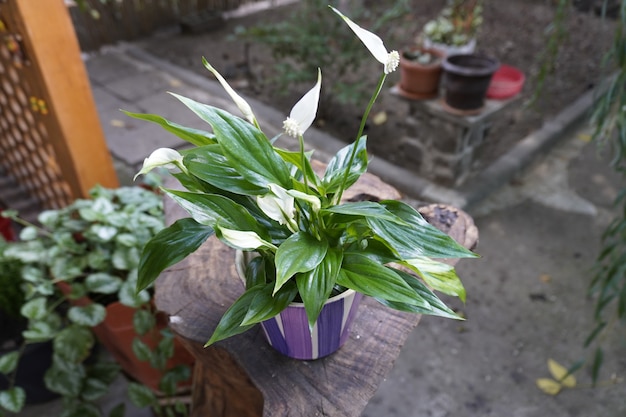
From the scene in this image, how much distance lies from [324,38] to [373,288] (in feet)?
7.17

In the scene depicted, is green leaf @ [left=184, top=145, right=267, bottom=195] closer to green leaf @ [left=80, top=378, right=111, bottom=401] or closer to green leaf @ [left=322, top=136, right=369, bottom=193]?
green leaf @ [left=322, top=136, right=369, bottom=193]

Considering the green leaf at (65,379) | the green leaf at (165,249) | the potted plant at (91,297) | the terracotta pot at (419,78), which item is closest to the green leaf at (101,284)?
the potted plant at (91,297)

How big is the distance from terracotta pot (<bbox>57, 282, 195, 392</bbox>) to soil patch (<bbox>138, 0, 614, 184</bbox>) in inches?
65.6

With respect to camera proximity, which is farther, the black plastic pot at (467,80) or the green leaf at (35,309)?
the black plastic pot at (467,80)

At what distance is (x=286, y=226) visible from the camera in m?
0.88

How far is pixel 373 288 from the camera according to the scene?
0.79 m

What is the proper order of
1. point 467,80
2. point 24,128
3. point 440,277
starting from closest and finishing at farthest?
point 440,277 < point 24,128 < point 467,80

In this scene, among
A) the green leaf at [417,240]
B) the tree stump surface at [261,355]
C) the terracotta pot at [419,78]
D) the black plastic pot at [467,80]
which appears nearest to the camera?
the green leaf at [417,240]

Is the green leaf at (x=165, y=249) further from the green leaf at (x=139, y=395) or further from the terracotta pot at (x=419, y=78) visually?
the terracotta pot at (x=419, y=78)

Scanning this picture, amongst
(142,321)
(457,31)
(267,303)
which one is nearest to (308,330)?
(267,303)

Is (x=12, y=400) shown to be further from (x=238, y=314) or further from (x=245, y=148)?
(x=245, y=148)

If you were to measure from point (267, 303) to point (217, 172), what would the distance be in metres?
0.22

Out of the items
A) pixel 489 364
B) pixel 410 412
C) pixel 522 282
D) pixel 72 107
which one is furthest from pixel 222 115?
pixel 522 282

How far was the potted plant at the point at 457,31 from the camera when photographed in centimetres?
273
